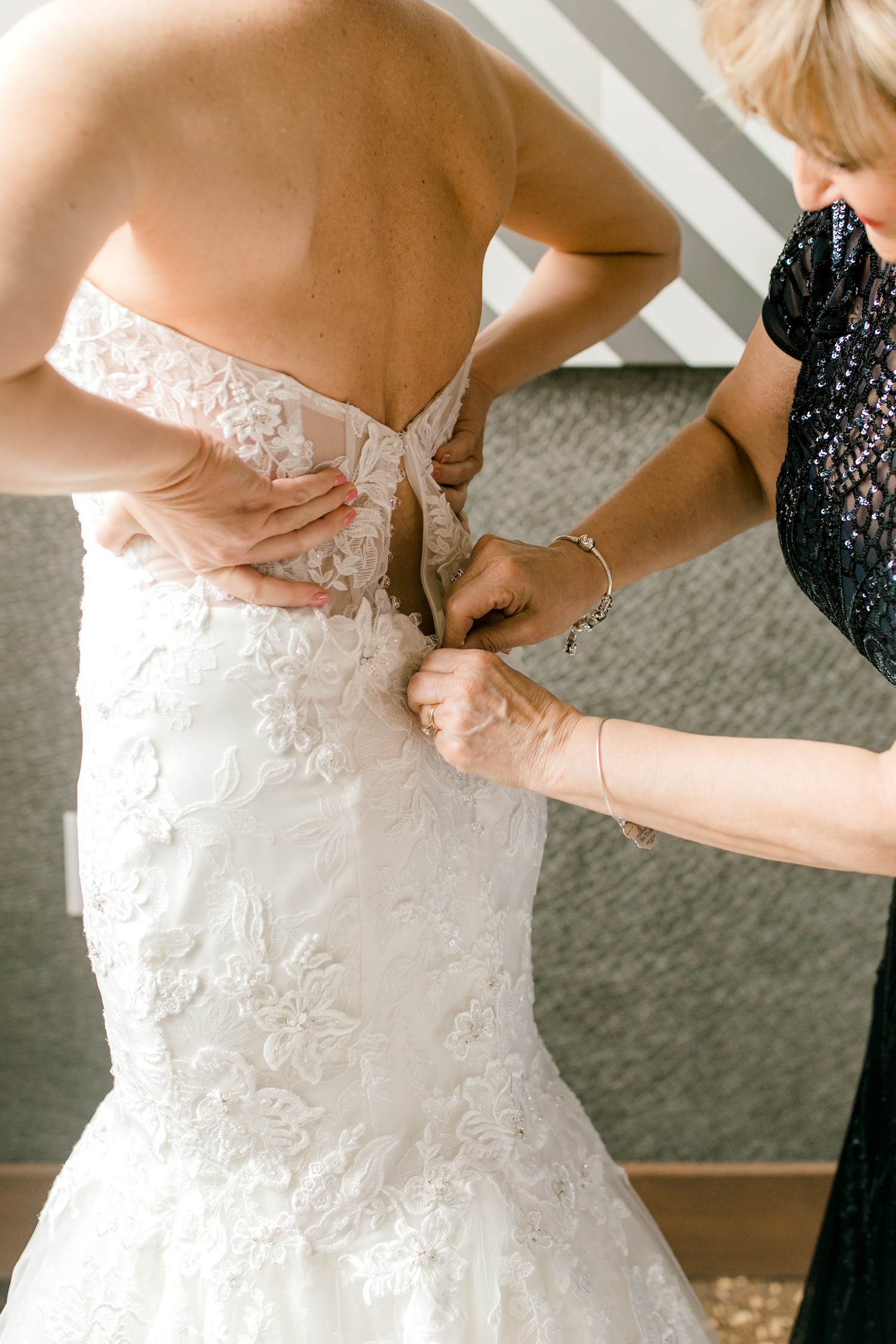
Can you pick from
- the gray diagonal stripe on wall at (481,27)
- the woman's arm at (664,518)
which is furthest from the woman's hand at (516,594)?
the gray diagonal stripe on wall at (481,27)

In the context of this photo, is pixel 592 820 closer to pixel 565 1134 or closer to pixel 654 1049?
pixel 654 1049

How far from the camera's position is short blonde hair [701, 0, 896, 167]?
702 mm

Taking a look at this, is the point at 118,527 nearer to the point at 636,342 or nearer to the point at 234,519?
the point at 234,519

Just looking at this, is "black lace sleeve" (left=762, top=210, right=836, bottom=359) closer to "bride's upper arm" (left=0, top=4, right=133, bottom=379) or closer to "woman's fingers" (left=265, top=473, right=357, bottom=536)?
"woman's fingers" (left=265, top=473, right=357, bottom=536)

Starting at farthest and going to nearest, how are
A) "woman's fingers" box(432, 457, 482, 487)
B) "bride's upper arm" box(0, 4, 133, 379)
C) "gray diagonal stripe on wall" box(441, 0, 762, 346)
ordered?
"gray diagonal stripe on wall" box(441, 0, 762, 346), "woman's fingers" box(432, 457, 482, 487), "bride's upper arm" box(0, 4, 133, 379)

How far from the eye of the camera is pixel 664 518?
1226mm

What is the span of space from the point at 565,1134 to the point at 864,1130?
1.13ft

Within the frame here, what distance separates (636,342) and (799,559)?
2.48ft

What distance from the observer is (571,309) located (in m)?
1.37

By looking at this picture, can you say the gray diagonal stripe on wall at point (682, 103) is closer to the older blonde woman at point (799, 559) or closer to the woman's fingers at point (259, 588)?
the older blonde woman at point (799, 559)

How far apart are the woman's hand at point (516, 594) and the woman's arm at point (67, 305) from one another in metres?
0.21

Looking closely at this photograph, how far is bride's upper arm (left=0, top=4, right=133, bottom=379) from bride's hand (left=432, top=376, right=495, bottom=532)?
439mm

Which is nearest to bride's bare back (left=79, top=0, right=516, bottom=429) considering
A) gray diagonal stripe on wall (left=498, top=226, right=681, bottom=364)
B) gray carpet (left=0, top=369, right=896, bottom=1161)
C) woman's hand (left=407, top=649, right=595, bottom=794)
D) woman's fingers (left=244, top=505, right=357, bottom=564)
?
woman's fingers (left=244, top=505, right=357, bottom=564)

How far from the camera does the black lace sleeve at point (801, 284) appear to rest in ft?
3.50
